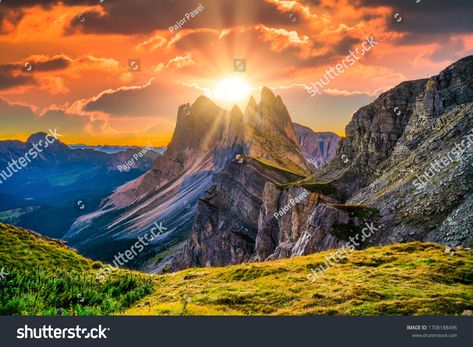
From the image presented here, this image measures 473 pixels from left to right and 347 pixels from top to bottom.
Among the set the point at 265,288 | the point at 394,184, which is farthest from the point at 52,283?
the point at 394,184

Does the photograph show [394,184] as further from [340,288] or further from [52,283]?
[52,283]

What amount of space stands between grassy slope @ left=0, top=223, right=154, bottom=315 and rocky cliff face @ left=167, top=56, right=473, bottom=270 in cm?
4611

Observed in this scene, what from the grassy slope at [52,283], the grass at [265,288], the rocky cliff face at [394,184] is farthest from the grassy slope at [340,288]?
the rocky cliff face at [394,184]

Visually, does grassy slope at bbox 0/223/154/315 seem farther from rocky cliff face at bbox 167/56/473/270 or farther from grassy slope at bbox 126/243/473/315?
rocky cliff face at bbox 167/56/473/270

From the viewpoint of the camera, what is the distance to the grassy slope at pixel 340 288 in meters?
35.1

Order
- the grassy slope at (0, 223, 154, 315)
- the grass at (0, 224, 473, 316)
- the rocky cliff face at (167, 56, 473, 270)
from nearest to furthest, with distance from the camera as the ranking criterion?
the grass at (0, 224, 473, 316), the grassy slope at (0, 223, 154, 315), the rocky cliff face at (167, 56, 473, 270)

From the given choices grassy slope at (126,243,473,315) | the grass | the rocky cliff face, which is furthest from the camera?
the rocky cliff face

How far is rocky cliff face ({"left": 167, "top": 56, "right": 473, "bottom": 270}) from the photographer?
8238 centimetres

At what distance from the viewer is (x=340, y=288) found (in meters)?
40.9

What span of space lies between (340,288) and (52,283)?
92.8 feet

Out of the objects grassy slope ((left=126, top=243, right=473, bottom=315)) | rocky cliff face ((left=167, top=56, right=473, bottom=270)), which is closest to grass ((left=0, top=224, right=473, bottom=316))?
grassy slope ((left=126, top=243, right=473, bottom=315))

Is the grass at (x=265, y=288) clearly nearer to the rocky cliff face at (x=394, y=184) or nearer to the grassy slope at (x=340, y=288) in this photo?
the grassy slope at (x=340, y=288)

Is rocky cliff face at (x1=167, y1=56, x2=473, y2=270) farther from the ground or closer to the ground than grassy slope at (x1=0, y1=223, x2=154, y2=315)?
farther from the ground

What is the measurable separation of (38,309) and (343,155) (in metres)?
147
